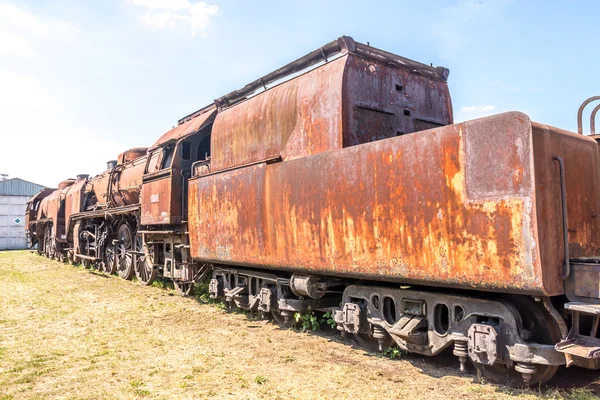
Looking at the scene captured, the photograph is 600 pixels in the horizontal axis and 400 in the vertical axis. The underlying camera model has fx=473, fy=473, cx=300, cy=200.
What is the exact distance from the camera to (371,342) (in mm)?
5148

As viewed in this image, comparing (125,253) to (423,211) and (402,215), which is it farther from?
(423,211)

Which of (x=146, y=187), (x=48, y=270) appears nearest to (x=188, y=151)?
(x=146, y=187)

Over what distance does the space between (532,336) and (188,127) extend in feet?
22.8

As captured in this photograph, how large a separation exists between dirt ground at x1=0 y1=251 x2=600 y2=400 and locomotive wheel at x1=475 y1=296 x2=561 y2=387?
0.11 metres

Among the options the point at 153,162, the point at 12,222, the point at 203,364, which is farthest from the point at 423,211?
the point at 12,222

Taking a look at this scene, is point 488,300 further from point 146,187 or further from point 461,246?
point 146,187

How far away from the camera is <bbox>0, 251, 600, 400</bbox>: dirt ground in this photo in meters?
3.90

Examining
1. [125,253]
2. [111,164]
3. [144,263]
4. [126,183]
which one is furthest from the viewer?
[111,164]

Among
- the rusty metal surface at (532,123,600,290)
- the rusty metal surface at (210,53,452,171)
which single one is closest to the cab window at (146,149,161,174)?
the rusty metal surface at (210,53,452,171)

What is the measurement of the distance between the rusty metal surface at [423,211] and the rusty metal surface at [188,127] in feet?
10.3

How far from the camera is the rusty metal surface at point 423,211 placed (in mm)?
3346

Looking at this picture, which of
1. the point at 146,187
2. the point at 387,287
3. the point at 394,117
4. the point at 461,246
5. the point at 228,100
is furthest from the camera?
the point at 146,187

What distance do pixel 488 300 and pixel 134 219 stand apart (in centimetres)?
968

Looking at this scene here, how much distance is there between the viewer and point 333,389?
3.93 m
